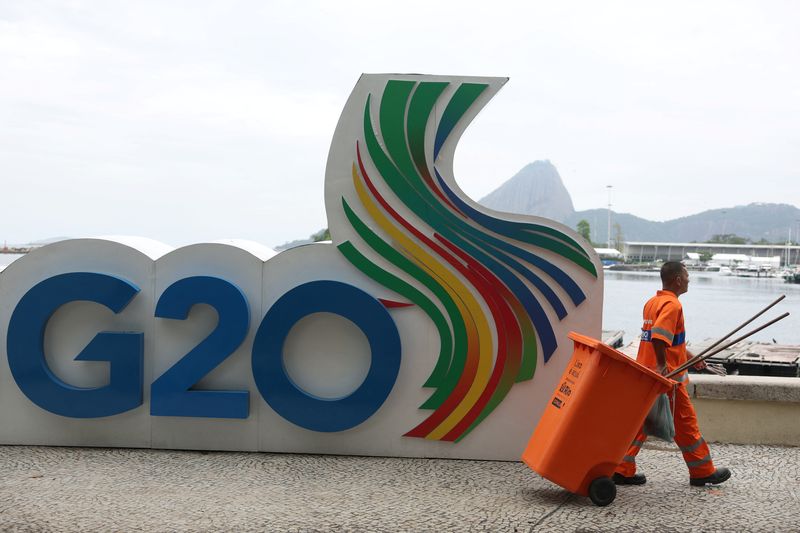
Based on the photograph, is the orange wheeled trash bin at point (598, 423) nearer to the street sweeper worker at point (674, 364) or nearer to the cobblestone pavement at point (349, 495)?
the cobblestone pavement at point (349, 495)

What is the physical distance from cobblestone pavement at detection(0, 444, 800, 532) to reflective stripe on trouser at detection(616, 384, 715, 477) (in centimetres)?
14

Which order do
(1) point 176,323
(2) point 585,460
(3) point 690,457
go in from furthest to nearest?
(1) point 176,323
(3) point 690,457
(2) point 585,460

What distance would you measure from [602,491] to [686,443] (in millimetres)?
828

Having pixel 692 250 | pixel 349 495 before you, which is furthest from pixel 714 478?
pixel 692 250

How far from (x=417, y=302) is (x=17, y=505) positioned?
304cm

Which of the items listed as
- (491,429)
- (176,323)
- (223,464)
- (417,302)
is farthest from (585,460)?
(176,323)

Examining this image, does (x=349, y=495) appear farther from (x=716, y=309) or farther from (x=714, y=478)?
(x=716, y=309)

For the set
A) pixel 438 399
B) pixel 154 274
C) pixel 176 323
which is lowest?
pixel 438 399

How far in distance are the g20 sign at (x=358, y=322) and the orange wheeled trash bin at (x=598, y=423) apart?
110 centimetres

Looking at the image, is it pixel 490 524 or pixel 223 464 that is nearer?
pixel 490 524

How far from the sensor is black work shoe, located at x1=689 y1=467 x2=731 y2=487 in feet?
17.9

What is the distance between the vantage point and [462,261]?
618cm

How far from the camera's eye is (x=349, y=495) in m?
5.20

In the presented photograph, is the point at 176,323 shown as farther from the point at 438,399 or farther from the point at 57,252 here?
the point at 438,399
